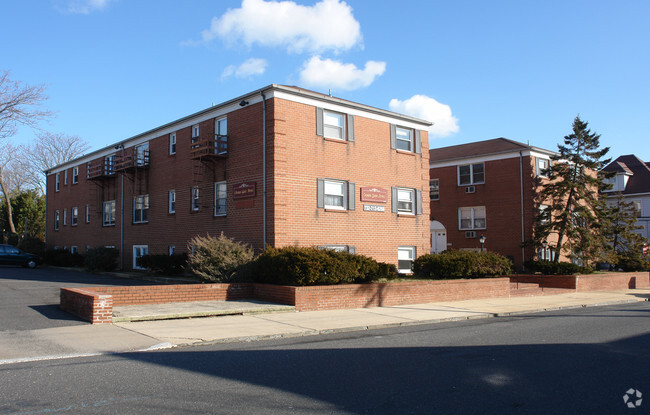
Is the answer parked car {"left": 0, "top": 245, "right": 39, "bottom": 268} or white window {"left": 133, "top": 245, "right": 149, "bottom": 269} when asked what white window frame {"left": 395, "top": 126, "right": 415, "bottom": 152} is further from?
parked car {"left": 0, "top": 245, "right": 39, "bottom": 268}

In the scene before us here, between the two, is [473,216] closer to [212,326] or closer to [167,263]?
[167,263]

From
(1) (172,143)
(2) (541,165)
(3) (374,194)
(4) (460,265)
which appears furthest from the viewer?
(2) (541,165)

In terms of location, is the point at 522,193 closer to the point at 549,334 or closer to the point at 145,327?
the point at 549,334

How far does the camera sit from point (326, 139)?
2147 centimetres

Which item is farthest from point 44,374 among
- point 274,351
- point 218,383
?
point 274,351

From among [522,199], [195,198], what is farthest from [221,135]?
[522,199]

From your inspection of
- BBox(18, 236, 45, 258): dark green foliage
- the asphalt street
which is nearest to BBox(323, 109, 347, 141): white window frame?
the asphalt street

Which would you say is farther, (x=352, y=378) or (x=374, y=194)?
(x=374, y=194)

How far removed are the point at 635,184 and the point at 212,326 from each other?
45481mm

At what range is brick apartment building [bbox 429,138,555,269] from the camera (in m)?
30.9

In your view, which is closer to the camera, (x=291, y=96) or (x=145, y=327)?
(x=145, y=327)

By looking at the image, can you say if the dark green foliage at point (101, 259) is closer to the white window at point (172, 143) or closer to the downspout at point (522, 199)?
the white window at point (172, 143)

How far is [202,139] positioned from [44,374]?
52.6 ft

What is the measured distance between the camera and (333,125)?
72.1 feet
